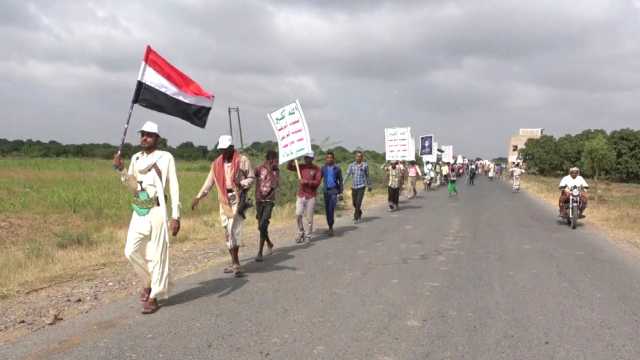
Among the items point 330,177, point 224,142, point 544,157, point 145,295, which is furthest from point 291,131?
point 544,157

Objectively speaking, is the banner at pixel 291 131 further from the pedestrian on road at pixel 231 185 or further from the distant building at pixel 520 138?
the distant building at pixel 520 138

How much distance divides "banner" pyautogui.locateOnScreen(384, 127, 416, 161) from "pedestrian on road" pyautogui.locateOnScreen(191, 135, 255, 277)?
1787 centimetres

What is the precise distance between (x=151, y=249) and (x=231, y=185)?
1.94 metres

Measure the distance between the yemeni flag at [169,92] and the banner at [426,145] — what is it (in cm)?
3189

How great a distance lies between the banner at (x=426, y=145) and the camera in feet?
125

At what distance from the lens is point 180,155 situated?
98562mm

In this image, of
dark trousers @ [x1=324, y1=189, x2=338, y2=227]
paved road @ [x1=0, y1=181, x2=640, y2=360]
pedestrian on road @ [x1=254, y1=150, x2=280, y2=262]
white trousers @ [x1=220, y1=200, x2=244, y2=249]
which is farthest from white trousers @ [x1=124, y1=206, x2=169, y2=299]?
dark trousers @ [x1=324, y1=189, x2=338, y2=227]

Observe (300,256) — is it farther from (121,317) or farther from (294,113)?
(121,317)

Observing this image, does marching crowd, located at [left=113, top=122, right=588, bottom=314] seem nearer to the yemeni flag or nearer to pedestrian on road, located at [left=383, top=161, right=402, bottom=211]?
the yemeni flag

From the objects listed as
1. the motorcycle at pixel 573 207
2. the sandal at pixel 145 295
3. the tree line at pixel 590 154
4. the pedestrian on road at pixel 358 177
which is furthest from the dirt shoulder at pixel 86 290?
the tree line at pixel 590 154

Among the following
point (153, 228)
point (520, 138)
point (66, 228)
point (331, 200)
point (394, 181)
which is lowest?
point (66, 228)

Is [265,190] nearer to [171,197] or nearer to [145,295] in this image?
[171,197]

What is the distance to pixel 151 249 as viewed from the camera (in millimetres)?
6113

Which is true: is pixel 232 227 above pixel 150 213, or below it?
below
